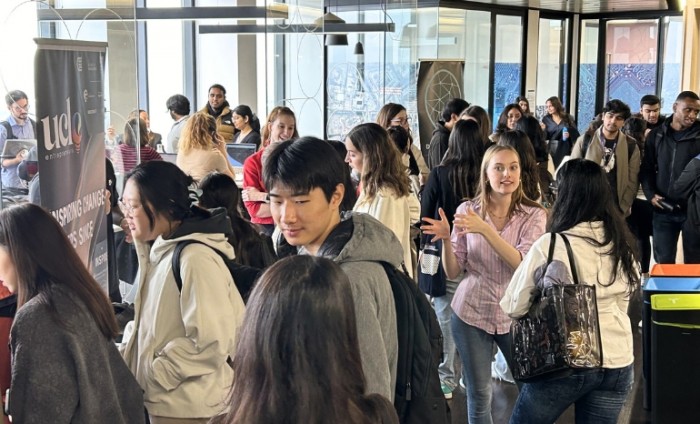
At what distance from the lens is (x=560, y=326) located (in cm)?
311

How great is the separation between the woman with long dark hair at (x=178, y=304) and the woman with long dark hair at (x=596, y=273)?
3.66 feet

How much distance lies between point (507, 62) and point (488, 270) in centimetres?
1360

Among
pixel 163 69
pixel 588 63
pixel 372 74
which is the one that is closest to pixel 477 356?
pixel 372 74

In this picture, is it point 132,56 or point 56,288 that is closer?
point 56,288

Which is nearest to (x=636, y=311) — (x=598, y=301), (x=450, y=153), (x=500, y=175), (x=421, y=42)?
(x=450, y=153)

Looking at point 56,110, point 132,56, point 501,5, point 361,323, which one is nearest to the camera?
point 361,323

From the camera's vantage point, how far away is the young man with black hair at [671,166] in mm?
6797

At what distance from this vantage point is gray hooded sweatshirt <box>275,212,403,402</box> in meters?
2.00

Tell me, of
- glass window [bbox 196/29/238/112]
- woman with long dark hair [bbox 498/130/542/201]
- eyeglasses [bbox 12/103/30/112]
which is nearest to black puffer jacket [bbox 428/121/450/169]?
woman with long dark hair [bbox 498/130/542/201]

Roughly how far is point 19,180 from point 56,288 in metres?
1.23

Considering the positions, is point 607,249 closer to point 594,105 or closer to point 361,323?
point 361,323

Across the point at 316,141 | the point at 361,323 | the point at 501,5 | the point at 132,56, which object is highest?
the point at 501,5

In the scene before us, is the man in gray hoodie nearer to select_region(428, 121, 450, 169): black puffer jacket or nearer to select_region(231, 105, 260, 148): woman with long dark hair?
select_region(428, 121, 450, 169): black puffer jacket

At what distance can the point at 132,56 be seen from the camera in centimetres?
467
